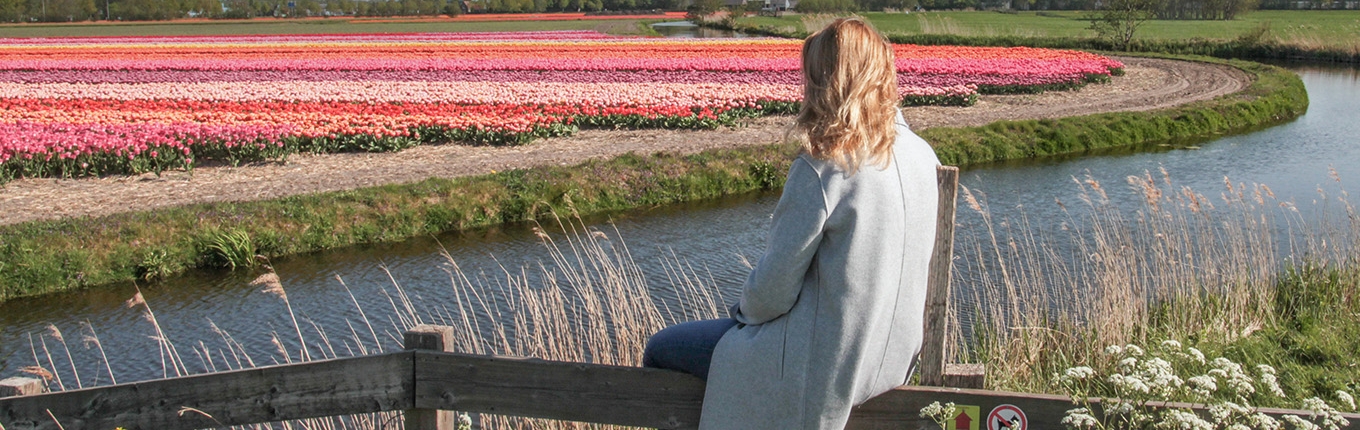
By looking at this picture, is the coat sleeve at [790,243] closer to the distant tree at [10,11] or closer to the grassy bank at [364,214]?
the grassy bank at [364,214]

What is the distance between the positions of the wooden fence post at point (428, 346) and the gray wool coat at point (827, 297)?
3.00ft

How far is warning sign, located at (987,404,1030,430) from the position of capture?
10.4 ft

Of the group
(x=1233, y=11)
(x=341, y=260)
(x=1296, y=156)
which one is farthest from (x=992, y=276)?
(x=1233, y=11)

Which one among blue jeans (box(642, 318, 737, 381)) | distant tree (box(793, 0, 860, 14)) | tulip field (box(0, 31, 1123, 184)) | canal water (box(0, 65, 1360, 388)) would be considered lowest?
canal water (box(0, 65, 1360, 388))

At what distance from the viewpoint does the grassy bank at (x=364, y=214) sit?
9.53 metres

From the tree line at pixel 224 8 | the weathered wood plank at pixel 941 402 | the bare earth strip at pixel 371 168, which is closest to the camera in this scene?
the weathered wood plank at pixel 941 402

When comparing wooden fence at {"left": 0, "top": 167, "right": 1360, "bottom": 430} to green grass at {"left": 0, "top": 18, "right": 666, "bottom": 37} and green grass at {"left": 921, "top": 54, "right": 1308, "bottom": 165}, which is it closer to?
green grass at {"left": 921, "top": 54, "right": 1308, "bottom": 165}

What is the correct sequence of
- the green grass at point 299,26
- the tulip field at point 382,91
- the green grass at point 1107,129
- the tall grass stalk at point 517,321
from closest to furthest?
the tall grass stalk at point 517,321
the tulip field at point 382,91
the green grass at point 1107,129
the green grass at point 299,26

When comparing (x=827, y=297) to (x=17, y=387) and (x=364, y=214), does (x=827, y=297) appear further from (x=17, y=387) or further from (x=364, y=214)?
(x=364, y=214)

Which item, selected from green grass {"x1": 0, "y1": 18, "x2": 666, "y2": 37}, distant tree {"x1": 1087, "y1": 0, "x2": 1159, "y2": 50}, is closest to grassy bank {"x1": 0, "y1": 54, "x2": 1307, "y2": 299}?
distant tree {"x1": 1087, "y1": 0, "x2": 1159, "y2": 50}

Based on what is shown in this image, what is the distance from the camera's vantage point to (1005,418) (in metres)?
3.19

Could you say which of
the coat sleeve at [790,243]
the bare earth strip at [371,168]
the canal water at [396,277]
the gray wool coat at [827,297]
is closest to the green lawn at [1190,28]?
the bare earth strip at [371,168]

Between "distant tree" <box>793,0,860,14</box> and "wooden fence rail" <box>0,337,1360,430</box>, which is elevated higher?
"distant tree" <box>793,0,860,14</box>

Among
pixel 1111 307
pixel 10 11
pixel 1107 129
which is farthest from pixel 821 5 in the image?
pixel 1111 307
